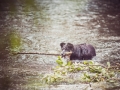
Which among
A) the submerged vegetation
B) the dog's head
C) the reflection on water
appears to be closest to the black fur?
the dog's head

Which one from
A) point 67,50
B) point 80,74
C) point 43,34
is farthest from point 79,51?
point 43,34

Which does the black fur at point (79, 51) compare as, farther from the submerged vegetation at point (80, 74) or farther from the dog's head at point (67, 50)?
the submerged vegetation at point (80, 74)

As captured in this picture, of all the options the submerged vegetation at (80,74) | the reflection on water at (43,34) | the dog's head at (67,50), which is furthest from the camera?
the dog's head at (67,50)

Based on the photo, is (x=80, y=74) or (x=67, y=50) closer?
(x=80, y=74)

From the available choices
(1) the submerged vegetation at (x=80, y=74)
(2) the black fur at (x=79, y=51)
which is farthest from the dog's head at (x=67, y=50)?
(1) the submerged vegetation at (x=80, y=74)

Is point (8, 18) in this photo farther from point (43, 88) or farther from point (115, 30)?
point (43, 88)

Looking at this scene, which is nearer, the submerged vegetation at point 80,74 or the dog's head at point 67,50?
the submerged vegetation at point 80,74

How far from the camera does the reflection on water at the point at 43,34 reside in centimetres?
492

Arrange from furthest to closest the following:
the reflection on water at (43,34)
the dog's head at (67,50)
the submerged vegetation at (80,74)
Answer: the dog's head at (67,50) → the reflection on water at (43,34) → the submerged vegetation at (80,74)

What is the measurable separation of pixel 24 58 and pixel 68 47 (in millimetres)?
1003

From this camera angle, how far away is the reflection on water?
492 cm

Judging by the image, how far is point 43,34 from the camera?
24.9 ft

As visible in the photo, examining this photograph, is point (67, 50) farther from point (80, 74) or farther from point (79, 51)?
point (80, 74)

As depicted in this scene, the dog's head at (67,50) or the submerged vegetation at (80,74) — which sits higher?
the dog's head at (67,50)
